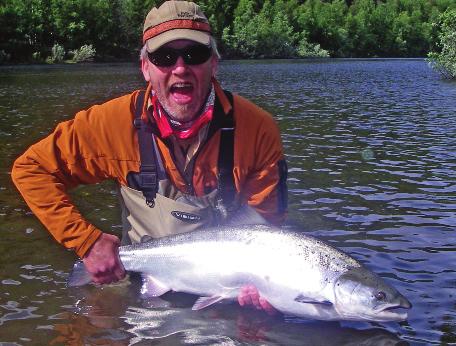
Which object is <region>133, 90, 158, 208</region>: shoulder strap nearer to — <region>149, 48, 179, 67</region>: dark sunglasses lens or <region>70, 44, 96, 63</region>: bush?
<region>149, 48, 179, 67</region>: dark sunglasses lens

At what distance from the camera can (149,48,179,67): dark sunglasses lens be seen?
4.92 metres

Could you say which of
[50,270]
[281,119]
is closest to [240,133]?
[50,270]

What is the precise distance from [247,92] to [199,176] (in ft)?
87.9

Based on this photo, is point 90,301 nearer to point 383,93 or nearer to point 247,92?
point 247,92

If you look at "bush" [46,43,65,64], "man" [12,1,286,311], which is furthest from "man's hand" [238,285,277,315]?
"bush" [46,43,65,64]

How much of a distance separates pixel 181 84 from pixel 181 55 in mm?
241

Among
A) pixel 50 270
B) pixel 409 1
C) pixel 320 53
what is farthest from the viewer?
pixel 409 1

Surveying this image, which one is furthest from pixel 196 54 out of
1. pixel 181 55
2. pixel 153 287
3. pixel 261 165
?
pixel 153 287

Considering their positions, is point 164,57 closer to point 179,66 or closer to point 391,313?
point 179,66

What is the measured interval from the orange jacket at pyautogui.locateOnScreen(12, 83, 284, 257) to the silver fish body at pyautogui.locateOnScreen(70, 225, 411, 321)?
530 millimetres

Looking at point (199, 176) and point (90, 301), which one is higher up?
point (199, 176)

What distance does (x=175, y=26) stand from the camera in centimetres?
490

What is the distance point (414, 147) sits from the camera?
1480 cm

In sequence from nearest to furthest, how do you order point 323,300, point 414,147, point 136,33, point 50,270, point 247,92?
point 323,300 < point 50,270 < point 414,147 < point 247,92 < point 136,33
